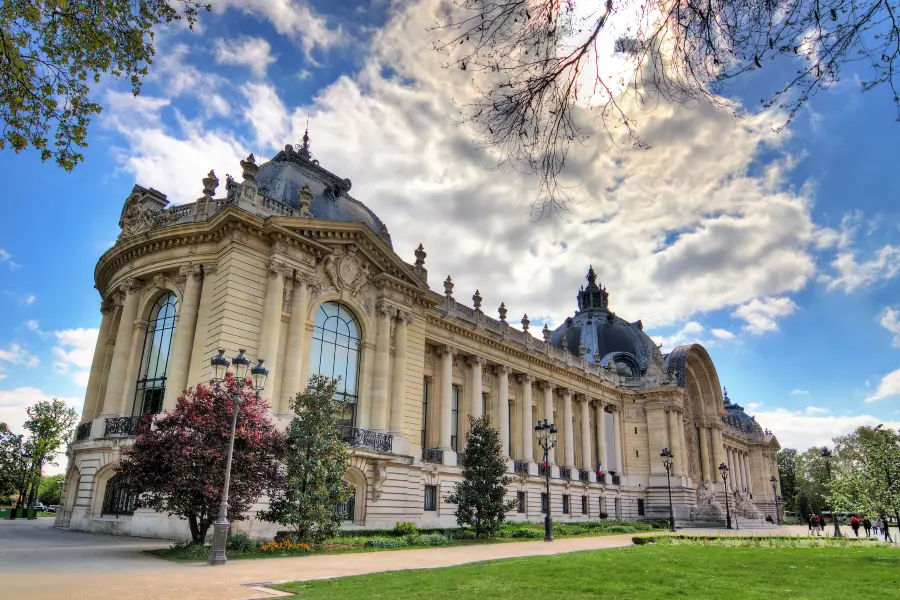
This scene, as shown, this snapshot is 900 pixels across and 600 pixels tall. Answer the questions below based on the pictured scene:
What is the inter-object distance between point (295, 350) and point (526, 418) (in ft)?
73.9

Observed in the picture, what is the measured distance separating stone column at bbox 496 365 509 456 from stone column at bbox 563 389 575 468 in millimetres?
7384

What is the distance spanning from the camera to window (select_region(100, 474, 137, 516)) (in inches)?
1006

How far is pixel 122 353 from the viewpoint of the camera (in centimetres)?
2838

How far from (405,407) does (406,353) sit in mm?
2779

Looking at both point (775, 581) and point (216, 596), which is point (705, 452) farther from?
point (216, 596)

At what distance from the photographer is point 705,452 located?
2408 inches

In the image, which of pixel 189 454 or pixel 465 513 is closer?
pixel 189 454

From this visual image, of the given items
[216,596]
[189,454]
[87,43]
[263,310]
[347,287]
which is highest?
[347,287]

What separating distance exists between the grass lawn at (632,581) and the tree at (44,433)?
48.3 metres

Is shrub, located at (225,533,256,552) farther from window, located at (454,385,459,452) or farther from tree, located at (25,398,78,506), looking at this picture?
tree, located at (25,398,78,506)

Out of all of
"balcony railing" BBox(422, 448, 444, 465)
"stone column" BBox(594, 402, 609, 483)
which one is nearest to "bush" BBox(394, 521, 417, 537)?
"balcony railing" BBox(422, 448, 444, 465)

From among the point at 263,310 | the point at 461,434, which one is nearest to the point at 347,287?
the point at 263,310

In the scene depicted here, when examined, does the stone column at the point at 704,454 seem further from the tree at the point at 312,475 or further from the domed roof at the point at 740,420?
the tree at the point at 312,475

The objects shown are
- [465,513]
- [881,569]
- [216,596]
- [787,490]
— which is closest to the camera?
[216,596]
